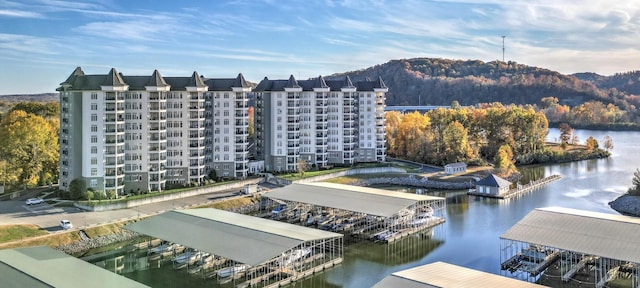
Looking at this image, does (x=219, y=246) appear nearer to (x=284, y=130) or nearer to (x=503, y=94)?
(x=284, y=130)

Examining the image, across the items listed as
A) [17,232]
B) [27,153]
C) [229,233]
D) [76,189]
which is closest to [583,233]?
[229,233]

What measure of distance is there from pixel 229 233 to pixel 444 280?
1155cm

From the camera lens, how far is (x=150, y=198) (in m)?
39.1

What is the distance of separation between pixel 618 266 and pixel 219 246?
18.3m

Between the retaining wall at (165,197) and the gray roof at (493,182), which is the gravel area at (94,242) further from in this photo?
the gray roof at (493,182)

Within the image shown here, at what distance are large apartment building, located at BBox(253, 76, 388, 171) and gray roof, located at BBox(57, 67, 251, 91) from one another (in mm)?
5783

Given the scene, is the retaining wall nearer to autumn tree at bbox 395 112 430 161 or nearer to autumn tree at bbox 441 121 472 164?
autumn tree at bbox 395 112 430 161

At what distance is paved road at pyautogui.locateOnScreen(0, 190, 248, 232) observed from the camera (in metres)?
32.7

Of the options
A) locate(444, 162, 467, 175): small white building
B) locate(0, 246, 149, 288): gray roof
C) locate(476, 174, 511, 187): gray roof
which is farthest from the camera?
locate(444, 162, 467, 175): small white building

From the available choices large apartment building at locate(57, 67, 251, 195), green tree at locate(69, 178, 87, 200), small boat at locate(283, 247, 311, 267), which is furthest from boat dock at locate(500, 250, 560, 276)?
green tree at locate(69, 178, 87, 200)

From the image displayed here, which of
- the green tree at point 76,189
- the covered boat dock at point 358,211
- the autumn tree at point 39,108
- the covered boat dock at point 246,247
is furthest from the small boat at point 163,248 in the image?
the autumn tree at point 39,108

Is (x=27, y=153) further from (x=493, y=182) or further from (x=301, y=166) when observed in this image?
(x=493, y=182)

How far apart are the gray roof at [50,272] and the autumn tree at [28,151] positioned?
1964 centimetres

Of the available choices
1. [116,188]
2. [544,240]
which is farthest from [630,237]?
[116,188]
